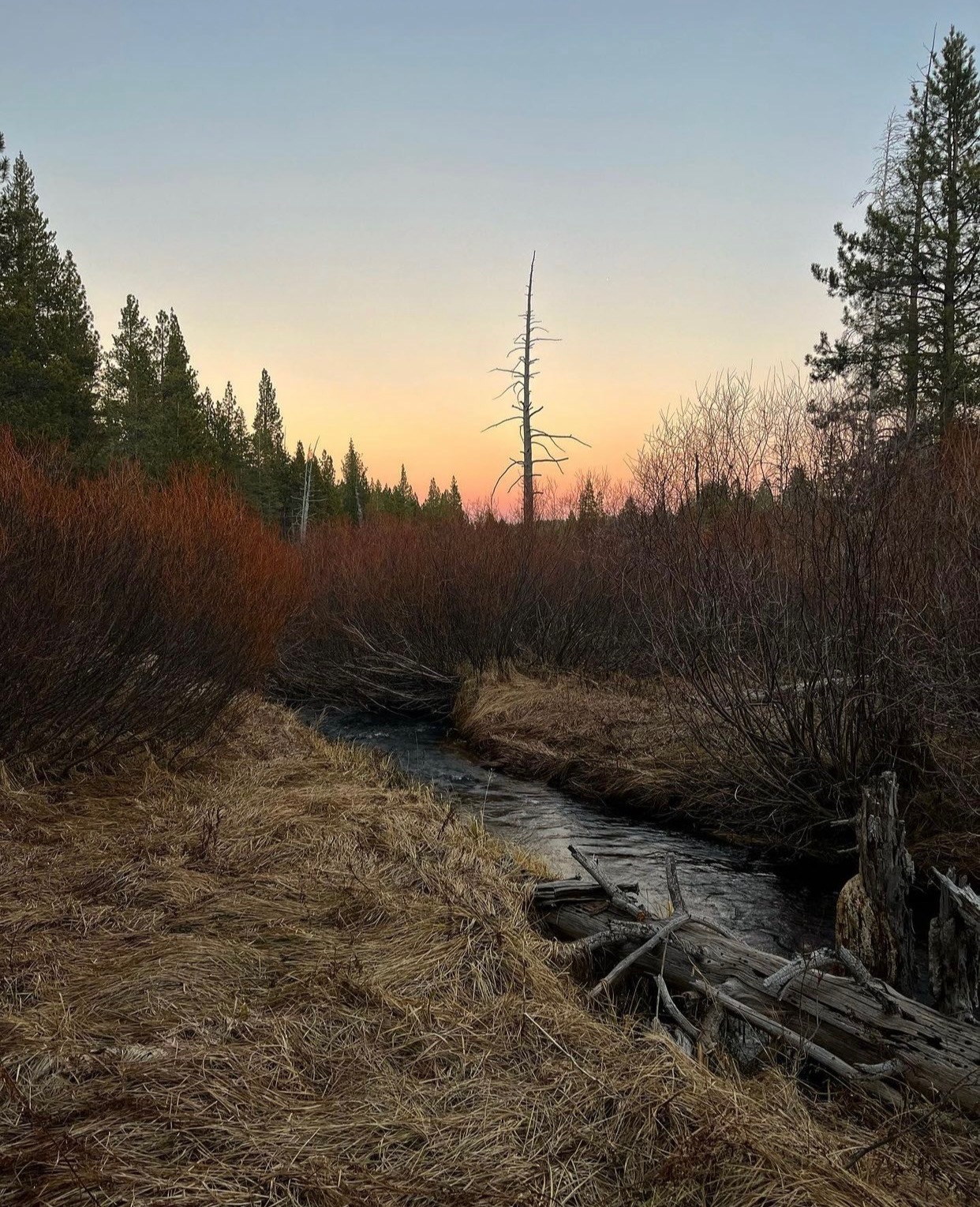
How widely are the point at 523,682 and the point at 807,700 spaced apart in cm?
750

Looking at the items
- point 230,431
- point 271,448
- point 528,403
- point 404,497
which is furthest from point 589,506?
point 404,497

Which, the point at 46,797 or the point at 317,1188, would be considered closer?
the point at 317,1188

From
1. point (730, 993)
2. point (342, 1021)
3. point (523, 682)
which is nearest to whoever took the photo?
point (342, 1021)

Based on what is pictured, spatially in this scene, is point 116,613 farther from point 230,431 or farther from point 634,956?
point 230,431

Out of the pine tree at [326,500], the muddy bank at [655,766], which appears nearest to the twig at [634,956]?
the muddy bank at [655,766]

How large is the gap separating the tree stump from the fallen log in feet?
2.55

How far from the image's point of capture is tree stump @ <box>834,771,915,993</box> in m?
4.09

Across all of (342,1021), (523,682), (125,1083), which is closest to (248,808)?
(342,1021)

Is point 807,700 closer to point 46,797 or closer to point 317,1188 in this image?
point 317,1188

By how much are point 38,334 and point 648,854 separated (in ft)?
70.0

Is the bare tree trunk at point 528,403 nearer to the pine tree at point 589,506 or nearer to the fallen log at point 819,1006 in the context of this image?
the pine tree at point 589,506

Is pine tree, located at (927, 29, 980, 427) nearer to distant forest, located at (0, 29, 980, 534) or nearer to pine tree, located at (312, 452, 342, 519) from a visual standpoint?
distant forest, located at (0, 29, 980, 534)

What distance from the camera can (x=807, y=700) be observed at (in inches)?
250

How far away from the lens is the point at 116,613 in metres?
6.29
